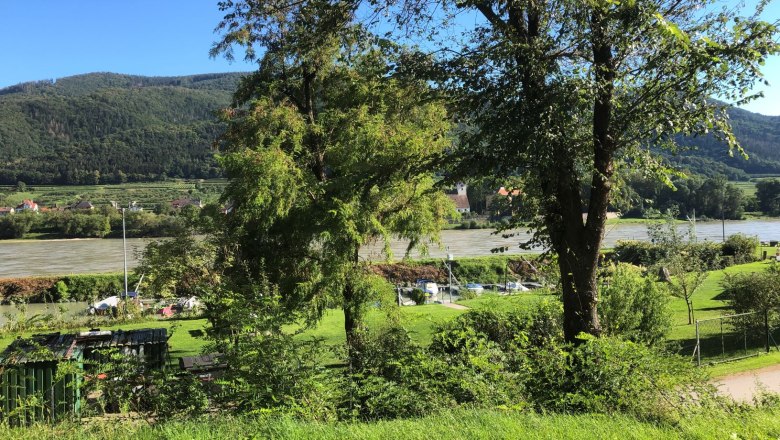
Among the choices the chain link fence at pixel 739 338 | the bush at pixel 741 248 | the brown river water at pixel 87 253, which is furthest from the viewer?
the brown river water at pixel 87 253

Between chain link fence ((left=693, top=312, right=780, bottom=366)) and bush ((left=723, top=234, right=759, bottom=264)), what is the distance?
102 feet

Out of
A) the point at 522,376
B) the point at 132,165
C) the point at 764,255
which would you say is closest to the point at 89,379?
the point at 522,376

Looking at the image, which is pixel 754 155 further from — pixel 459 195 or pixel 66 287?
pixel 66 287

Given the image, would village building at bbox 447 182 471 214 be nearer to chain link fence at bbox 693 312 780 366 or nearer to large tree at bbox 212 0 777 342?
large tree at bbox 212 0 777 342

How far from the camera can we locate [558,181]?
6609 millimetres

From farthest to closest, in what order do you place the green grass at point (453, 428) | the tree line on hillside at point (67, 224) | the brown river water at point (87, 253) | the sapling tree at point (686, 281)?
the tree line on hillside at point (67, 224) < the brown river water at point (87, 253) < the sapling tree at point (686, 281) < the green grass at point (453, 428)

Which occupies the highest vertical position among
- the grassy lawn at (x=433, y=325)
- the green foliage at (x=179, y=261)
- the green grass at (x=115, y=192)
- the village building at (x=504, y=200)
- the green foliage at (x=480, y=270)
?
the green grass at (x=115, y=192)

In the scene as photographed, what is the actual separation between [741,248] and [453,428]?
48212 mm

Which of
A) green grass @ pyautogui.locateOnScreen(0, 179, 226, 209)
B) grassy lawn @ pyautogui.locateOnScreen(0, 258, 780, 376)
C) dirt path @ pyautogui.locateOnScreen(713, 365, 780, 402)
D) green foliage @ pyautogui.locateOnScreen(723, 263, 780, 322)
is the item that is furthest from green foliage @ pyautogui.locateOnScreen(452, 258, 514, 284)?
green grass @ pyautogui.locateOnScreen(0, 179, 226, 209)

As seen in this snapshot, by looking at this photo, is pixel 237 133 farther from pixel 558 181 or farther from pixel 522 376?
pixel 522 376

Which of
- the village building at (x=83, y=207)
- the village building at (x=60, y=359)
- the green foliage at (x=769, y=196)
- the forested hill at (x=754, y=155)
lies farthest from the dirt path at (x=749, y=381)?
the forested hill at (x=754, y=155)

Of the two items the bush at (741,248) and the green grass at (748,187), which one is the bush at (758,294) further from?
the green grass at (748,187)

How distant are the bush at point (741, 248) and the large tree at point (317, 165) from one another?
40.4m

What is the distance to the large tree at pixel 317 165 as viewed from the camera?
1017 centimetres
